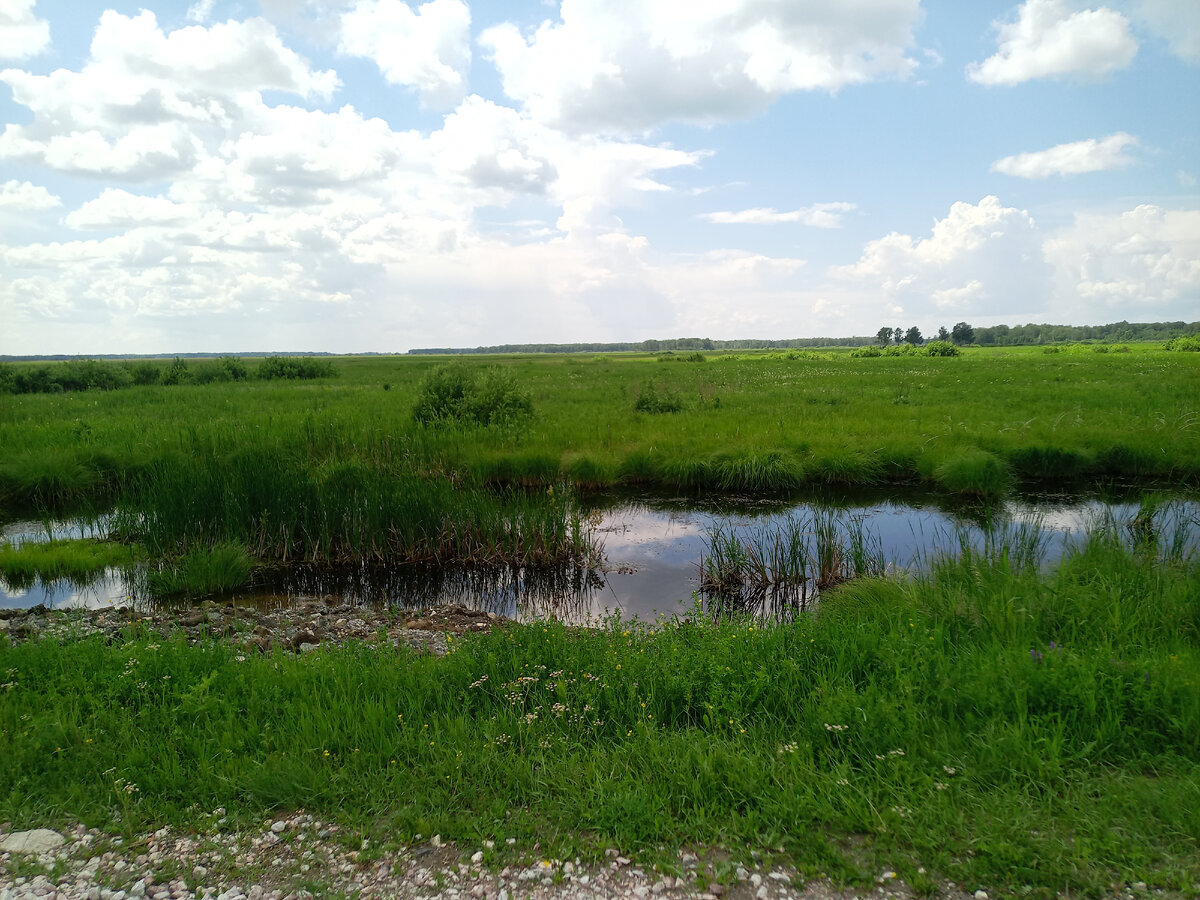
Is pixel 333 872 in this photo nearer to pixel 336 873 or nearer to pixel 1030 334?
pixel 336 873

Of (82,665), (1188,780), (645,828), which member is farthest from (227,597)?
(1188,780)

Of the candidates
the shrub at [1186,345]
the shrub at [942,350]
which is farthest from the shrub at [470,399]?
the shrub at [1186,345]

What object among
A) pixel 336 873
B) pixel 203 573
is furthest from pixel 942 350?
pixel 336 873

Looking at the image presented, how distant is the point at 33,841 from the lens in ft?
12.5

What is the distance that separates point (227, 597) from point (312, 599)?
65.0 inches

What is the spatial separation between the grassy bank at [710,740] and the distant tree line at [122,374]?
152 feet

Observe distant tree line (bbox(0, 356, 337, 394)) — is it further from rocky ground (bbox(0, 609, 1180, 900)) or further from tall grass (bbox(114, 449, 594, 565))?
rocky ground (bbox(0, 609, 1180, 900))

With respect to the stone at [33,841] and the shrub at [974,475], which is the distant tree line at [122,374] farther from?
the shrub at [974,475]

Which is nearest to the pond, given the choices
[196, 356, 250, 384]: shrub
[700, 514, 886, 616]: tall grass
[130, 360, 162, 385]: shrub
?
[700, 514, 886, 616]: tall grass

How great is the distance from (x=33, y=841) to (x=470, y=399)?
64.8 ft

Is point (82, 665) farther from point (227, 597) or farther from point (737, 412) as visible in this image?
point (737, 412)

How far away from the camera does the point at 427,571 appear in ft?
40.2

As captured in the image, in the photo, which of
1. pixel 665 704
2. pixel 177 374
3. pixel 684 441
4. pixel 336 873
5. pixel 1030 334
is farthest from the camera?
pixel 1030 334

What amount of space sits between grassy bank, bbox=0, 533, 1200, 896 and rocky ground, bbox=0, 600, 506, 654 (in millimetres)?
1009
